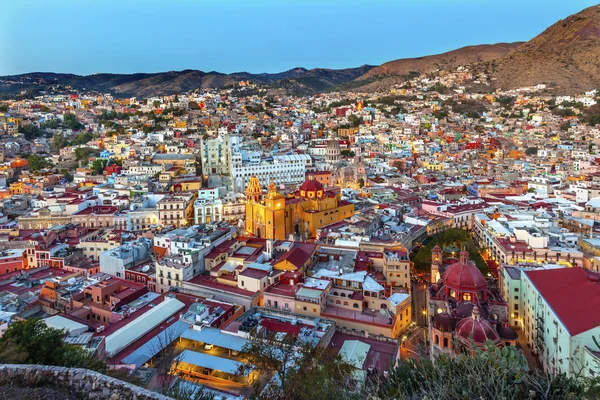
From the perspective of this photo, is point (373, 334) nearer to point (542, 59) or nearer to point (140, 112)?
A: point (140, 112)

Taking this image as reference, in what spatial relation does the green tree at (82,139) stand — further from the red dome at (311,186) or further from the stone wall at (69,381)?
the stone wall at (69,381)

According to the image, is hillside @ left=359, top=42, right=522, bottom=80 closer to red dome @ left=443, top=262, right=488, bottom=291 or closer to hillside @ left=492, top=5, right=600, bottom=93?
hillside @ left=492, top=5, right=600, bottom=93

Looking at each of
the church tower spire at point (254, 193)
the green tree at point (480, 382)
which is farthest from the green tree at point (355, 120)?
the green tree at point (480, 382)

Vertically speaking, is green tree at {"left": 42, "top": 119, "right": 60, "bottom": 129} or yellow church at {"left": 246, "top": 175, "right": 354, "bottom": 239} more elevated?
green tree at {"left": 42, "top": 119, "right": 60, "bottom": 129}

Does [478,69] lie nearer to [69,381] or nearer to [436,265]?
[436,265]

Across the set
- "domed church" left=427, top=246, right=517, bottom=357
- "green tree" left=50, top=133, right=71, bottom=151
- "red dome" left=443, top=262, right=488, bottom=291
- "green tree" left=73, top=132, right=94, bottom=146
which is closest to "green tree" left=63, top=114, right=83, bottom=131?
"green tree" left=50, top=133, right=71, bottom=151
